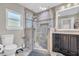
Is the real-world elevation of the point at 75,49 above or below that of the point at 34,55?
above

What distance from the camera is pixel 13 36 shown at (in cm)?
202

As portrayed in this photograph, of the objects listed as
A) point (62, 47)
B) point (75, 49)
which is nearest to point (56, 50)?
point (62, 47)

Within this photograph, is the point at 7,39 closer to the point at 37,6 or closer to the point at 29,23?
the point at 29,23

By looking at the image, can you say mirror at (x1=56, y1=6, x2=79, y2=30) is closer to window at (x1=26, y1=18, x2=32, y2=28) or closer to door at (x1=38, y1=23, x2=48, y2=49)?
door at (x1=38, y1=23, x2=48, y2=49)

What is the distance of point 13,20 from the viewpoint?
79.8 inches

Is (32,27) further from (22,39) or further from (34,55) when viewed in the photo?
(34,55)

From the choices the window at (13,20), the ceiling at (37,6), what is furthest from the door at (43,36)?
the window at (13,20)

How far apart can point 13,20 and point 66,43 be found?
996 mm

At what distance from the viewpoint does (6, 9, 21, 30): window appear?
6.57 ft

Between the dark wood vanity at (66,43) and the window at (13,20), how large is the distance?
2.14ft

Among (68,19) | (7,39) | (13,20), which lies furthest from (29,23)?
(68,19)

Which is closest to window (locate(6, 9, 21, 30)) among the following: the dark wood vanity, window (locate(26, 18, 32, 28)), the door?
window (locate(26, 18, 32, 28))

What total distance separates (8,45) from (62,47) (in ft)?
3.06

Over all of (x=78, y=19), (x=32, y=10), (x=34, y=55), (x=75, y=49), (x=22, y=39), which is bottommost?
(x=34, y=55)
